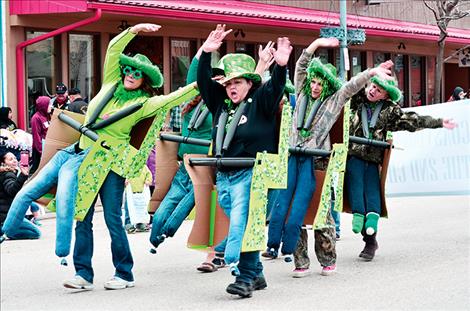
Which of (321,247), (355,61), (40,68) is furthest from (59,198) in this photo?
(355,61)

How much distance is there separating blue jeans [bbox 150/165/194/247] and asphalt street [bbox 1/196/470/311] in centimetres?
40

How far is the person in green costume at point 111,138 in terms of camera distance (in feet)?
28.1

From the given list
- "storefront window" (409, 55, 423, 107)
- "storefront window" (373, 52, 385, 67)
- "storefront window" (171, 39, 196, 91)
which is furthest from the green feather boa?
"storefront window" (409, 55, 423, 107)

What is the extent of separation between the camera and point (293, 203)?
9.36 meters

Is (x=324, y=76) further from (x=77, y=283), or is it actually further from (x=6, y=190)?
(x=6, y=190)

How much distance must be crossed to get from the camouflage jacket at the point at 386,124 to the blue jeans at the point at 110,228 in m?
2.64

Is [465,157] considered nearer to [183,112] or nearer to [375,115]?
[375,115]

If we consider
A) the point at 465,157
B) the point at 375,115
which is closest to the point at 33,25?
the point at 465,157

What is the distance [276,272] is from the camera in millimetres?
9875

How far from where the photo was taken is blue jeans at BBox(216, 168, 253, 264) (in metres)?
8.12

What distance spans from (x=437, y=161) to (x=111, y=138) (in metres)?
5.67

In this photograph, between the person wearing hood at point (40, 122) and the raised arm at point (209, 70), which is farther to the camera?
the person wearing hood at point (40, 122)

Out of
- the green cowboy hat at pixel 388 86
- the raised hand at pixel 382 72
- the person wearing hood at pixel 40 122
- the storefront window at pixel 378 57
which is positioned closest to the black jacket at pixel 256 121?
the raised hand at pixel 382 72

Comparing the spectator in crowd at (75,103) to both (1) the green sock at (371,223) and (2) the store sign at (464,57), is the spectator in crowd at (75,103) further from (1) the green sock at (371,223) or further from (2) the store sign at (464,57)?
(2) the store sign at (464,57)
